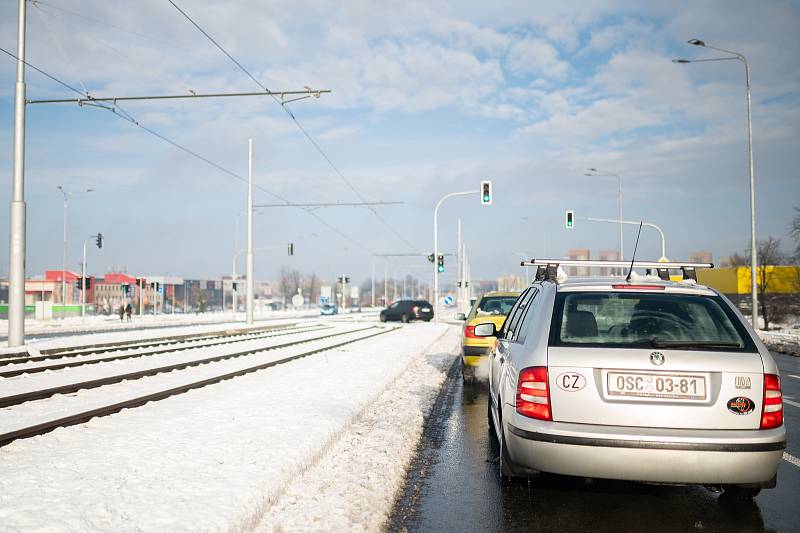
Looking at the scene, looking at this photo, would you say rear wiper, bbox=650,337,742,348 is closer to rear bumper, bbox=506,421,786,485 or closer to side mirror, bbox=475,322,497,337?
rear bumper, bbox=506,421,786,485

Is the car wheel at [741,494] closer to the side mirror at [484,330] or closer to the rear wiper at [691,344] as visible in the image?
the rear wiper at [691,344]

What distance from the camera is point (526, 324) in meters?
5.21

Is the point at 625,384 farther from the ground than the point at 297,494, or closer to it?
farther from the ground

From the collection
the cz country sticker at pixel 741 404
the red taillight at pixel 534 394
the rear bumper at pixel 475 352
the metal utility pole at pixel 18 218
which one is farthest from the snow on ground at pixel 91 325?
the cz country sticker at pixel 741 404

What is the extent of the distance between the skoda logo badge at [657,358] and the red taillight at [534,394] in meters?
0.64

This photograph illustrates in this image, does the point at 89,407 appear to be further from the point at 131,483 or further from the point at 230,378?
the point at 131,483

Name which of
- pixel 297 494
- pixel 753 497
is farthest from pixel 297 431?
pixel 753 497

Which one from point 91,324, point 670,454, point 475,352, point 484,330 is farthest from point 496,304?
point 91,324

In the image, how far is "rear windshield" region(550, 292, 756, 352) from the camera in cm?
432

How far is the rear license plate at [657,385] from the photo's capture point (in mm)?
4109

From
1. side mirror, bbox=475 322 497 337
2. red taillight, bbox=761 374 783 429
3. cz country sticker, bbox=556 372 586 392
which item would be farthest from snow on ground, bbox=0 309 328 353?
red taillight, bbox=761 374 783 429

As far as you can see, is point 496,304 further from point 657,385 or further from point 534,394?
point 657,385

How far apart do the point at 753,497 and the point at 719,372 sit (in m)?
1.49

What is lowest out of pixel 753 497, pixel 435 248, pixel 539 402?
pixel 753 497
